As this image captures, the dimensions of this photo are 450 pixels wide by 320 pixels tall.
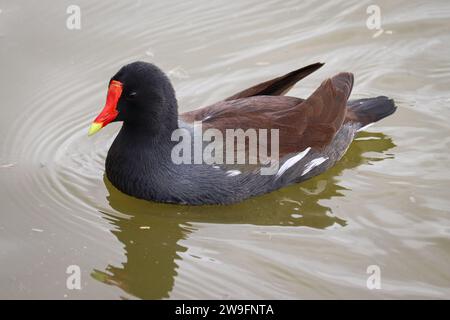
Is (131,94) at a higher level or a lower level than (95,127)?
higher

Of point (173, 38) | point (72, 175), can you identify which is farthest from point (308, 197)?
point (173, 38)

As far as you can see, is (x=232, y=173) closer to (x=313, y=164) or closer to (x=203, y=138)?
(x=203, y=138)

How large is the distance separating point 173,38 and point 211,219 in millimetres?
2989

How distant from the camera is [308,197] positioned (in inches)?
273

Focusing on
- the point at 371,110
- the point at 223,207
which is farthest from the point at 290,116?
the point at 371,110

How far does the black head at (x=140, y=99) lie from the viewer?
249 inches

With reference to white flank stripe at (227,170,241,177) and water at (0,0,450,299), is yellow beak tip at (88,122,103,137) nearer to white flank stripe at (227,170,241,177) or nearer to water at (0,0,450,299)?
water at (0,0,450,299)

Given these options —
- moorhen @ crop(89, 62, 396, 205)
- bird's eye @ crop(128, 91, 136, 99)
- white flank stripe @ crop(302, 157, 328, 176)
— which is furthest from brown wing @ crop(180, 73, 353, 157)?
bird's eye @ crop(128, 91, 136, 99)

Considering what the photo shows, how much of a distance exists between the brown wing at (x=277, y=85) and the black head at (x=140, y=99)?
2.93ft

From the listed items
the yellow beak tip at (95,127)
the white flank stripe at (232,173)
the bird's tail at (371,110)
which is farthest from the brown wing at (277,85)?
the yellow beak tip at (95,127)

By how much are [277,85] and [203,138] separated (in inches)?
41.1

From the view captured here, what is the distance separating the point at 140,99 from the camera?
6.37 metres

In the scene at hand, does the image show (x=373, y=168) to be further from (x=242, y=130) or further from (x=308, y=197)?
(x=242, y=130)

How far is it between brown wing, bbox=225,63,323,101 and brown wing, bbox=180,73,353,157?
0.67ft
